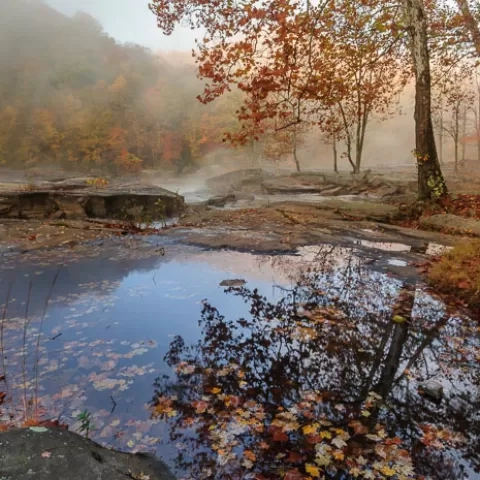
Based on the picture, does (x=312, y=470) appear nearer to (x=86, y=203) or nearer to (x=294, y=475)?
(x=294, y=475)

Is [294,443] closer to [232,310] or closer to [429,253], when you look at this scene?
[232,310]

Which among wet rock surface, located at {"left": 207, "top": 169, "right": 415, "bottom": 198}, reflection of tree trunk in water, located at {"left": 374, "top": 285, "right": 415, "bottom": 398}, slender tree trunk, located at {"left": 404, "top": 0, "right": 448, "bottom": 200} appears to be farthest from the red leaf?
wet rock surface, located at {"left": 207, "top": 169, "right": 415, "bottom": 198}

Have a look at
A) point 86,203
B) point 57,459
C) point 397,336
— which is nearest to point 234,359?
point 397,336

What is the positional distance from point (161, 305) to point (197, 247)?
367 centimetres

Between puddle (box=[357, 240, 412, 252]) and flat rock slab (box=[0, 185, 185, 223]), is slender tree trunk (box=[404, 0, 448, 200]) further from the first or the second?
flat rock slab (box=[0, 185, 185, 223])

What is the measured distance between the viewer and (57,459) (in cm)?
224

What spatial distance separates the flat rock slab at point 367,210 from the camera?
13.0 m

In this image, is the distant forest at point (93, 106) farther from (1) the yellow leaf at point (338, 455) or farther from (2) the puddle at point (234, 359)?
(1) the yellow leaf at point (338, 455)

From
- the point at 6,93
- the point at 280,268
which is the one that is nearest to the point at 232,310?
the point at 280,268

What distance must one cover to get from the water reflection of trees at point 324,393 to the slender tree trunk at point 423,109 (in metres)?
7.42

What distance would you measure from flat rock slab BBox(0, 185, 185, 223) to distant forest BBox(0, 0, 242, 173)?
3569 centimetres

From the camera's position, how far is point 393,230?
11.2 metres

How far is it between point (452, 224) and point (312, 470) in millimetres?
9739

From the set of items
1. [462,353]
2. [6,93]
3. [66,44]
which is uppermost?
[66,44]
